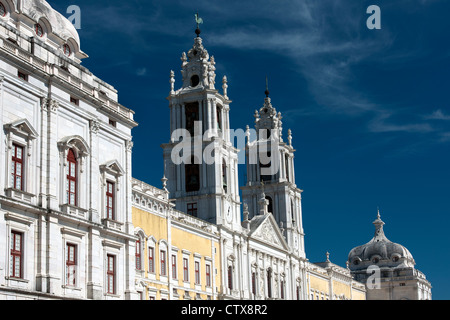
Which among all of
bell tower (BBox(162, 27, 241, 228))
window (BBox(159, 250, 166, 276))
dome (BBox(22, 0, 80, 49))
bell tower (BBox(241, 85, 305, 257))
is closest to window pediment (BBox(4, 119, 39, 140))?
dome (BBox(22, 0, 80, 49))

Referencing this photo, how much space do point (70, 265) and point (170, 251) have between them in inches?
675

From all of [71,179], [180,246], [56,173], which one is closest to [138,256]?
[180,246]

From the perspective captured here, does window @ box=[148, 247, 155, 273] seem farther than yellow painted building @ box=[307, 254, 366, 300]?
No

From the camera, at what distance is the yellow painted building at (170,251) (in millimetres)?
47281

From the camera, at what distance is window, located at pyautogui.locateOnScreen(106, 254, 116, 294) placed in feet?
121

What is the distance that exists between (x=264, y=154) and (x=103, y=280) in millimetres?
47686

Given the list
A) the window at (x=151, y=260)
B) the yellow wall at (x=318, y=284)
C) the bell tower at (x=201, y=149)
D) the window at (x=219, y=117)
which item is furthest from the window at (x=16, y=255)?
the yellow wall at (x=318, y=284)

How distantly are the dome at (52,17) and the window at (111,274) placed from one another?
1244cm

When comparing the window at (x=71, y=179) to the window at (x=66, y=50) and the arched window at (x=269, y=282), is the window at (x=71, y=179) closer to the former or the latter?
the window at (x=66, y=50)

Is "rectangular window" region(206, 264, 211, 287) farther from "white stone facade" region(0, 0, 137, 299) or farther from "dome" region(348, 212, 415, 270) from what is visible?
"dome" region(348, 212, 415, 270)

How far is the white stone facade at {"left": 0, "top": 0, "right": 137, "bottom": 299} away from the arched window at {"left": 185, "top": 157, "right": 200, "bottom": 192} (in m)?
23.7

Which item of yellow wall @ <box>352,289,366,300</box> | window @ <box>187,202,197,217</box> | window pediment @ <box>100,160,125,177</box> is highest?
window @ <box>187,202,197,217</box>
